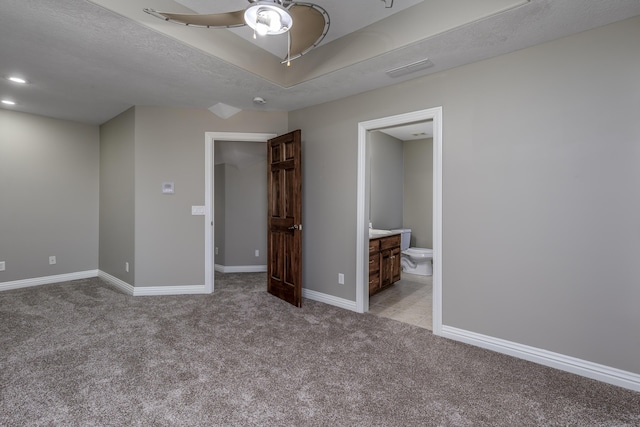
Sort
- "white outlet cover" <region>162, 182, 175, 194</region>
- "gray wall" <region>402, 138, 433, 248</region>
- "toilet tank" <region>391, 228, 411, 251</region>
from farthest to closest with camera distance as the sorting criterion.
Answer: "gray wall" <region>402, 138, 433, 248</region>
"toilet tank" <region>391, 228, 411, 251</region>
"white outlet cover" <region>162, 182, 175, 194</region>

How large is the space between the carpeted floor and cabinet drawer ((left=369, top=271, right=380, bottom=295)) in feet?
2.41

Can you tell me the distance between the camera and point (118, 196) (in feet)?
13.8

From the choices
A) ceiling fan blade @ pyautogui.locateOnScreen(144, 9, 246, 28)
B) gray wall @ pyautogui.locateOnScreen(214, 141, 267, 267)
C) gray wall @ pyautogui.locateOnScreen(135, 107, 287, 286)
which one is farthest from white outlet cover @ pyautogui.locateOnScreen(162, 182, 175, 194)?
ceiling fan blade @ pyautogui.locateOnScreen(144, 9, 246, 28)

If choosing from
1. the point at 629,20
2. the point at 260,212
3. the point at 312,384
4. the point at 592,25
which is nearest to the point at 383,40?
the point at 592,25

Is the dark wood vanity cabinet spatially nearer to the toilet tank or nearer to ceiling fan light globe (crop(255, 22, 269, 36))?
the toilet tank

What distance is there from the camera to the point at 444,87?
105 inches

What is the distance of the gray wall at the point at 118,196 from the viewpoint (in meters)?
3.88

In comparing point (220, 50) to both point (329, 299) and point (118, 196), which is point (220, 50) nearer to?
point (329, 299)

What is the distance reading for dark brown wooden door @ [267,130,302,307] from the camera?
339 centimetres

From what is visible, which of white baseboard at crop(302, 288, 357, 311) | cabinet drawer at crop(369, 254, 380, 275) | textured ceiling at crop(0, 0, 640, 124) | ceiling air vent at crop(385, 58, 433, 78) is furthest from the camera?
cabinet drawer at crop(369, 254, 380, 275)

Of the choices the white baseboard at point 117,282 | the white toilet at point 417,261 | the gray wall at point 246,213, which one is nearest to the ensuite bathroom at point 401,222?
the white toilet at point 417,261

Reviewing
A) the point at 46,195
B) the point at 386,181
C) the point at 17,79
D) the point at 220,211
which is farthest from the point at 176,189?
the point at 386,181

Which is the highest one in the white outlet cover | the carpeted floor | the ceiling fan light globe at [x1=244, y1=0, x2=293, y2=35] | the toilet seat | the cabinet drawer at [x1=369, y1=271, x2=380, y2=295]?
the ceiling fan light globe at [x1=244, y1=0, x2=293, y2=35]

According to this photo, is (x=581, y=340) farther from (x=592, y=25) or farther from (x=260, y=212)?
(x=260, y=212)
